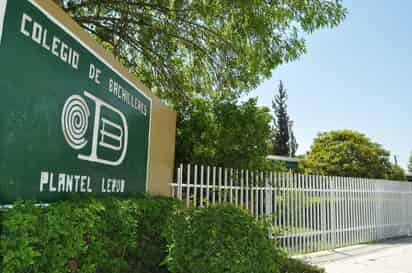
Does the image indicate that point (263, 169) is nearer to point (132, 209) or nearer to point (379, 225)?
point (132, 209)

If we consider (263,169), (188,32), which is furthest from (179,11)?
(263,169)

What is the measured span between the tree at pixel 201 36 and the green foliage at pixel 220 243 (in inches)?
159

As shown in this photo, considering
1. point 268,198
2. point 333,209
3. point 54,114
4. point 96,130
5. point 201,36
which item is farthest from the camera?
point 333,209

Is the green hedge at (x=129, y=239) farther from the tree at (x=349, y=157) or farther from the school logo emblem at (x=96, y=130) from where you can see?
the tree at (x=349, y=157)

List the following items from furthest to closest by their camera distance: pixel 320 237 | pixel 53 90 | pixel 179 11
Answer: pixel 320 237 → pixel 179 11 → pixel 53 90

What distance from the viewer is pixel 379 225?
10.8 metres

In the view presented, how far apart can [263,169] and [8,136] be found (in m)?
6.01

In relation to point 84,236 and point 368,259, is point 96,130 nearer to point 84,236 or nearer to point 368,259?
point 84,236

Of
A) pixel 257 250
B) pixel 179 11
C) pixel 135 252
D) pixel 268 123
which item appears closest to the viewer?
pixel 257 250

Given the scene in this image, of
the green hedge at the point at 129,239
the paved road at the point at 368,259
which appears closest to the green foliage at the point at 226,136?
the paved road at the point at 368,259

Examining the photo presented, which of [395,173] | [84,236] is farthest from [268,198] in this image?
[395,173]

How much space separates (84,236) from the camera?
2.80 metres

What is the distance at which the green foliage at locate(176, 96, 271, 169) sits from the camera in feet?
23.6

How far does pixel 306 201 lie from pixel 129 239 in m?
6.18
